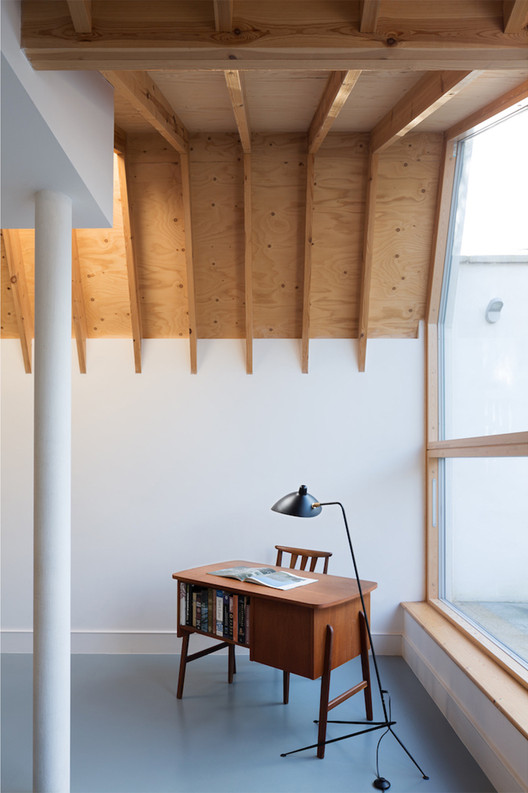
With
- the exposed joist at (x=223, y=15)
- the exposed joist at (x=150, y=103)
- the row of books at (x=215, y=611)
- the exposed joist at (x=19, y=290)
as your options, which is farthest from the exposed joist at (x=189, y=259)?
the exposed joist at (x=223, y=15)

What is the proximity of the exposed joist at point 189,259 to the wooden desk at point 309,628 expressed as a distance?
1.86 metres

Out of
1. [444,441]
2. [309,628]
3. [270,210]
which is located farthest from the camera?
[270,210]

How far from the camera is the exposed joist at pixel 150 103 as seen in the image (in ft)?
10.6

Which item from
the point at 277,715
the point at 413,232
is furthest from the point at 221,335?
the point at 277,715

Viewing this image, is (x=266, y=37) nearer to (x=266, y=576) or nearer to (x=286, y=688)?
(x=266, y=576)

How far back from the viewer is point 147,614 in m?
5.00

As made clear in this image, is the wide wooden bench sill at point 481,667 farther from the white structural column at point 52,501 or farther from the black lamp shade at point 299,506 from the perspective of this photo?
the white structural column at point 52,501

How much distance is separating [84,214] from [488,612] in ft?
10.7

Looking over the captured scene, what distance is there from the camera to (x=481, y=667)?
3461 mm

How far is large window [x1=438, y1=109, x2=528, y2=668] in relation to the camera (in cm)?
350

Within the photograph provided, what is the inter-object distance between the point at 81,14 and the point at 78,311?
9.19 ft

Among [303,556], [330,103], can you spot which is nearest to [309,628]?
[303,556]

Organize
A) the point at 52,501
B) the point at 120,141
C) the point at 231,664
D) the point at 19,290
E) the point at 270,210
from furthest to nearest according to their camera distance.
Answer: the point at 19,290 < the point at 270,210 < the point at 120,141 < the point at 231,664 < the point at 52,501

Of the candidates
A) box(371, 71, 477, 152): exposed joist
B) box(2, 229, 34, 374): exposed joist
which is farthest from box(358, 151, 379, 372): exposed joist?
box(2, 229, 34, 374): exposed joist
